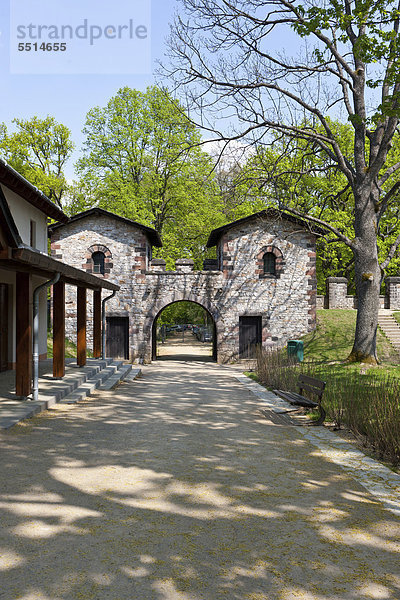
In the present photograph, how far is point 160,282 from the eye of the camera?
72.7ft

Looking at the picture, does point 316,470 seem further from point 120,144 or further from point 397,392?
point 120,144

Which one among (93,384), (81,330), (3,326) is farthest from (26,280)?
(3,326)

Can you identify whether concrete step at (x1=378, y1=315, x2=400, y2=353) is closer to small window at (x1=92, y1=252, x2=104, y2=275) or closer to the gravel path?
small window at (x1=92, y1=252, x2=104, y2=275)

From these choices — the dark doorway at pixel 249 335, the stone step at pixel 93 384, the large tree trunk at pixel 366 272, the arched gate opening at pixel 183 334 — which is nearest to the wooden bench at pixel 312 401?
the stone step at pixel 93 384

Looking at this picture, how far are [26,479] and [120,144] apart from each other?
26.4 m

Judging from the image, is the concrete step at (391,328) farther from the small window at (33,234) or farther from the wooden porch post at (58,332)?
the small window at (33,234)

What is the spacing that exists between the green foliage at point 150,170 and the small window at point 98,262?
6.39m

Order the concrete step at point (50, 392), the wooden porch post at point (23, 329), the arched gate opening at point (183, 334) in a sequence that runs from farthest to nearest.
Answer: the arched gate opening at point (183, 334) → the wooden porch post at point (23, 329) → the concrete step at point (50, 392)

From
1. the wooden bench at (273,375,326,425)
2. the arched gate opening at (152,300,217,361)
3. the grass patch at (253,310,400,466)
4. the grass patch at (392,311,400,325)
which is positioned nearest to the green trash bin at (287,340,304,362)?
the grass patch at (253,310,400,466)

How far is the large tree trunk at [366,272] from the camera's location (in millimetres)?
15547

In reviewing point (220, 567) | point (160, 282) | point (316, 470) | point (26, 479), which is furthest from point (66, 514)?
point (160, 282)

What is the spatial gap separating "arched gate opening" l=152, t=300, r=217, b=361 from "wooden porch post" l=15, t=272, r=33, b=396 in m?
12.4

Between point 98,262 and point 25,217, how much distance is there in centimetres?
729

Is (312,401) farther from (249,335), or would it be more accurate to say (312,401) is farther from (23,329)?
(249,335)
